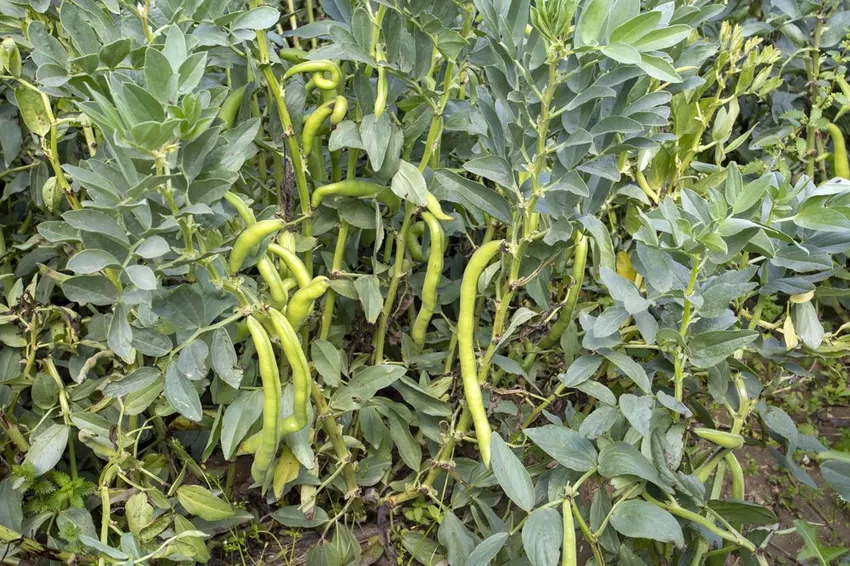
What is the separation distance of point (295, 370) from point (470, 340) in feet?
0.84

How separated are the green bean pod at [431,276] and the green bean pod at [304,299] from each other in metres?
0.19

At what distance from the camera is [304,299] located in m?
0.89

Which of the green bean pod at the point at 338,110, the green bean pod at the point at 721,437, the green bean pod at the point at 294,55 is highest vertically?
the green bean pod at the point at 294,55

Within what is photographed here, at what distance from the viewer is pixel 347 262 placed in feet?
3.93

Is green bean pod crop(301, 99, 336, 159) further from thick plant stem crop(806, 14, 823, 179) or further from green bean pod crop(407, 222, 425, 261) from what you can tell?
thick plant stem crop(806, 14, 823, 179)

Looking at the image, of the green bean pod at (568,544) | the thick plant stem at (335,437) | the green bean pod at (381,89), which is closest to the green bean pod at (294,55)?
the green bean pod at (381,89)

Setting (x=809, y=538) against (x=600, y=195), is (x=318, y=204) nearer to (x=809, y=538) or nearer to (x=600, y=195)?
(x=600, y=195)

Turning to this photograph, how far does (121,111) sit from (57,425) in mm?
573

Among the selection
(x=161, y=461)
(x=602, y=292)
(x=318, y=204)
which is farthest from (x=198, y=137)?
(x=602, y=292)

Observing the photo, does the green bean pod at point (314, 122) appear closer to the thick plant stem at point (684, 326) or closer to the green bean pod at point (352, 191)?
the green bean pod at point (352, 191)

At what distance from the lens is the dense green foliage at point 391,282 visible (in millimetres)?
796

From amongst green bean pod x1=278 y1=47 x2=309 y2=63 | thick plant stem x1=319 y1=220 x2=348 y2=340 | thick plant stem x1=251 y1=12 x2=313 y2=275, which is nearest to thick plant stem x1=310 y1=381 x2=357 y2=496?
thick plant stem x1=319 y1=220 x2=348 y2=340

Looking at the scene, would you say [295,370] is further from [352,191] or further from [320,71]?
[320,71]

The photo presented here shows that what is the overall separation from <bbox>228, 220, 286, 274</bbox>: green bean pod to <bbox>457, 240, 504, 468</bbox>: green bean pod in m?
0.28
